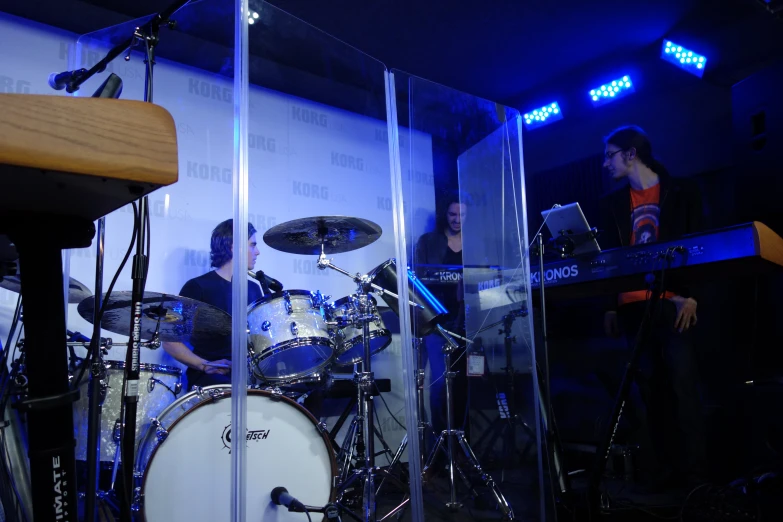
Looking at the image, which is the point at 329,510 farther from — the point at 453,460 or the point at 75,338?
the point at 75,338

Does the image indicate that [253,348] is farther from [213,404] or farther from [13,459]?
[13,459]

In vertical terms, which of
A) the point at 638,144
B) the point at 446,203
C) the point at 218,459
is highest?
the point at 638,144

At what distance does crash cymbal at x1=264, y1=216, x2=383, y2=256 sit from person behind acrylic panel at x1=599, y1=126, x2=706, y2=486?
159 centimetres

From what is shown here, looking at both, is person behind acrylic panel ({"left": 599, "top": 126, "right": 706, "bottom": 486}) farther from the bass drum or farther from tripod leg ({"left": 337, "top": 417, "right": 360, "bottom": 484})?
the bass drum

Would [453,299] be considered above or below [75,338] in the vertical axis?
above

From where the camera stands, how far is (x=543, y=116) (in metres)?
5.25

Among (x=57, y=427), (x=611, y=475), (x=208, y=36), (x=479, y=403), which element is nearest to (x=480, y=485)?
(x=479, y=403)

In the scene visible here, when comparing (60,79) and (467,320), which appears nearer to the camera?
(60,79)

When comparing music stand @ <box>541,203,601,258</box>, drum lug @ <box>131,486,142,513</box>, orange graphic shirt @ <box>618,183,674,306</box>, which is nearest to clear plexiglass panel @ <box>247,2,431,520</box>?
drum lug @ <box>131,486,142,513</box>

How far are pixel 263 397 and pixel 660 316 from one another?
7.92 feet

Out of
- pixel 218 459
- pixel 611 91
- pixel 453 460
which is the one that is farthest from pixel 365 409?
pixel 611 91

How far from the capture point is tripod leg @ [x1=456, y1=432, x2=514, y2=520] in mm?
2531

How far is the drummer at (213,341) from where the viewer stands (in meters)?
2.57

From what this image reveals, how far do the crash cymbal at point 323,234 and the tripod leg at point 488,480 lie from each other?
1.08 m
